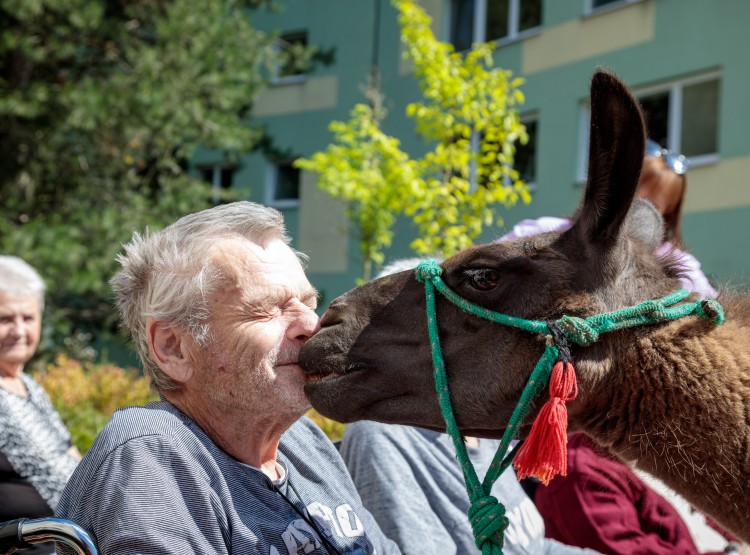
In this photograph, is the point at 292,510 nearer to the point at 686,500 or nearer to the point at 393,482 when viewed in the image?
the point at 393,482

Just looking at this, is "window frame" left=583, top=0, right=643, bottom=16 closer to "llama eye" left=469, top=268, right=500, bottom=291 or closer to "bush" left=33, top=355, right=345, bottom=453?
"bush" left=33, top=355, right=345, bottom=453

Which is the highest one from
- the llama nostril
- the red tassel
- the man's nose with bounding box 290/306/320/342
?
the llama nostril

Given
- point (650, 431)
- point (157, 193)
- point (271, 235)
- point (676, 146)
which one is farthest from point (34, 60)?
point (650, 431)

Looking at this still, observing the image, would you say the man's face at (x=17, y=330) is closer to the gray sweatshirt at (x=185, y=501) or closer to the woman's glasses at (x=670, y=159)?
the gray sweatshirt at (x=185, y=501)

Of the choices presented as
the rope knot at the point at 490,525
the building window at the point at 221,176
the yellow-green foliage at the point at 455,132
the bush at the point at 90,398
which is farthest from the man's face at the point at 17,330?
the building window at the point at 221,176

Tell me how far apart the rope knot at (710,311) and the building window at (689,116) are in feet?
35.7

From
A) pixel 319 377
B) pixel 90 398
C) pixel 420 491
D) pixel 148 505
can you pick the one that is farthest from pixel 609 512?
pixel 90 398

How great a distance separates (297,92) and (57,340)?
7.96 metres

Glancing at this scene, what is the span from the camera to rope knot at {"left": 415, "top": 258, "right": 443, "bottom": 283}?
8.22 feet

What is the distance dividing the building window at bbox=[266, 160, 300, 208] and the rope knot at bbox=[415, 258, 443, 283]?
1781 centimetres

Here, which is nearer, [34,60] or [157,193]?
[34,60]

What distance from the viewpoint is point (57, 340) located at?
15.3m

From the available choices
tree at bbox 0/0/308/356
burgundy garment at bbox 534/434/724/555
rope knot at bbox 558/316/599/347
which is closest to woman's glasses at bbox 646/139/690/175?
burgundy garment at bbox 534/434/724/555

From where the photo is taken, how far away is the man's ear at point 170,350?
247cm
